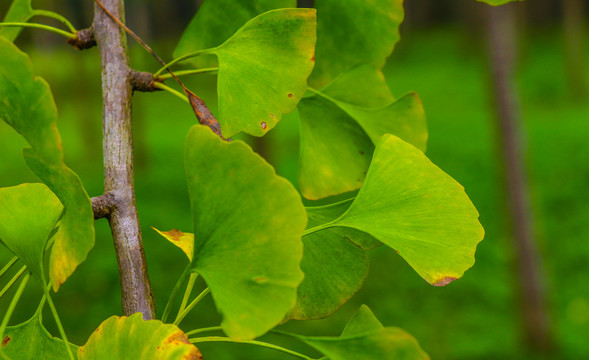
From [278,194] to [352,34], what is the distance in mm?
324

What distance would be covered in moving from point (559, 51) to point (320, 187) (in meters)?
14.7

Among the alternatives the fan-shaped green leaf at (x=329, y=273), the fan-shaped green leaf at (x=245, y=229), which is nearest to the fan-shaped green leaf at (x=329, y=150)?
the fan-shaped green leaf at (x=329, y=273)

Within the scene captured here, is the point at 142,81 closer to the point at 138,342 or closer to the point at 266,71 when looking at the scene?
the point at 266,71

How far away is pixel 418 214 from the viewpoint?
16.8 inches

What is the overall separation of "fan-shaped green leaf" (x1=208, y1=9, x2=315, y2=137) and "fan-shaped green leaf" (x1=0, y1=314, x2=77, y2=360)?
0.19 m

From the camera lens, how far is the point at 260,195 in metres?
0.34

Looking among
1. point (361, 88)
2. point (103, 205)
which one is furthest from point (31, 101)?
point (361, 88)

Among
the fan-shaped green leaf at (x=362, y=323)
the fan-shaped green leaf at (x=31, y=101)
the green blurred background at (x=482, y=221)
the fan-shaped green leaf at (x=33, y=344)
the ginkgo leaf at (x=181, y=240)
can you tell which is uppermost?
the fan-shaped green leaf at (x=31, y=101)

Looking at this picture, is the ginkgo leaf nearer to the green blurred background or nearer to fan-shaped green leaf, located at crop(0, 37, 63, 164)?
fan-shaped green leaf, located at crop(0, 37, 63, 164)

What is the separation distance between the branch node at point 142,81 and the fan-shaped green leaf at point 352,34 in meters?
0.18

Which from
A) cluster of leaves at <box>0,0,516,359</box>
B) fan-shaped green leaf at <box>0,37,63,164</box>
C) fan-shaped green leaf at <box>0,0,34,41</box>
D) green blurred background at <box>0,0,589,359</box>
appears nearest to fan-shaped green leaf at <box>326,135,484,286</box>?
cluster of leaves at <box>0,0,516,359</box>

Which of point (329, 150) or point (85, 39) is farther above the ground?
point (85, 39)

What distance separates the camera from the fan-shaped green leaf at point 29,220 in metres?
0.43

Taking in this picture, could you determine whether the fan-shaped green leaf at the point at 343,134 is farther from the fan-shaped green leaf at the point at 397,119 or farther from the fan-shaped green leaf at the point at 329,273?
the fan-shaped green leaf at the point at 329,273
